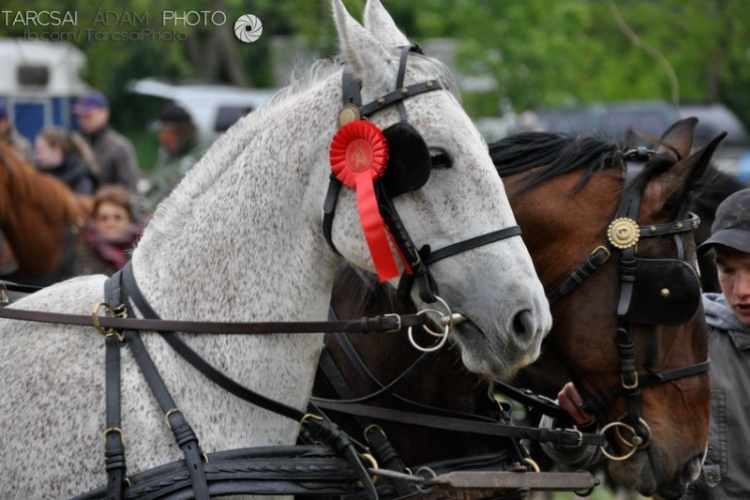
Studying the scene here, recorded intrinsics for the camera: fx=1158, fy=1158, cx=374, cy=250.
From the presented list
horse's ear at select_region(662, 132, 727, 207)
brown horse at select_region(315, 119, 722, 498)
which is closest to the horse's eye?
brown horse at select_region(315, 119, 722, 498)

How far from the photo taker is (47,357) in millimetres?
3119

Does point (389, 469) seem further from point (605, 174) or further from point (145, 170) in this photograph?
point (145, 170)

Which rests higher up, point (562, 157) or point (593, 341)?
point (562, 157)

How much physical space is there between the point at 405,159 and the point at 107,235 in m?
5.68

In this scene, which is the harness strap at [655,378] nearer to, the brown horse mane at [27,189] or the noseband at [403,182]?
the noseband at [403,182]

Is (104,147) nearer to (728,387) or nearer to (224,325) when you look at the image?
(728,387)

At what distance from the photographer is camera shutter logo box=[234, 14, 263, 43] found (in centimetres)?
438

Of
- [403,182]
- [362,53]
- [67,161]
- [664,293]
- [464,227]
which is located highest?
[67,161]

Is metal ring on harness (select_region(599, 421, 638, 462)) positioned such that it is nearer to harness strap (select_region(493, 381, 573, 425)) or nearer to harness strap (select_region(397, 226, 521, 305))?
harness strap (select_region(493, 381, 573, 425))

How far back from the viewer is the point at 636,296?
376 cm

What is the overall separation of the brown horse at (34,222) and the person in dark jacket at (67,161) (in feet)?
8.75

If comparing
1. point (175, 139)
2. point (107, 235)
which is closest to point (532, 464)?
point (107, 235)

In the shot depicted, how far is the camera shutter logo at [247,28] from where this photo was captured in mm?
4375

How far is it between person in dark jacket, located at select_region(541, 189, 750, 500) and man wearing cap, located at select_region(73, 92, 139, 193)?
872 cm
